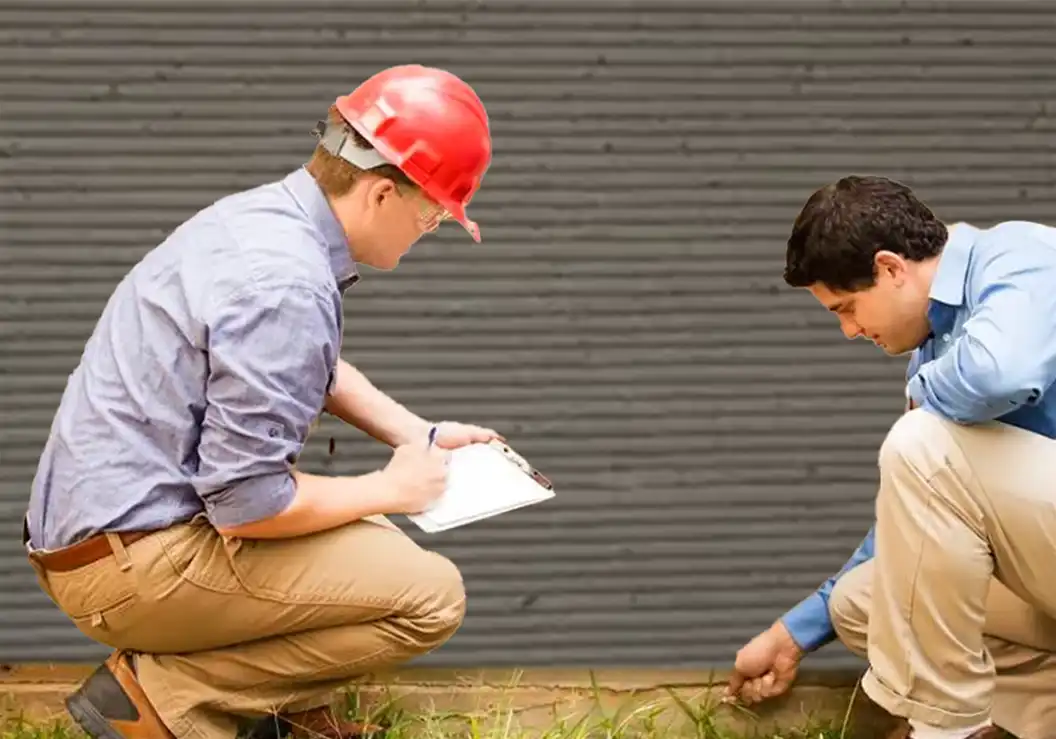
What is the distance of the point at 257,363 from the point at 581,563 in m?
1.38

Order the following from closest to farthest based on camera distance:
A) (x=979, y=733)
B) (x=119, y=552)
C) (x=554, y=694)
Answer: (x=119, y=552), (x=979, y=733), (x=554, y=694)

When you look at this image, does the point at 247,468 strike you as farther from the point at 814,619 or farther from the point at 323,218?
the point at 814,619

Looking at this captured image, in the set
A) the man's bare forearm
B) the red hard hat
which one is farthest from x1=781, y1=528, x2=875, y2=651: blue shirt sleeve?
the red hard hat

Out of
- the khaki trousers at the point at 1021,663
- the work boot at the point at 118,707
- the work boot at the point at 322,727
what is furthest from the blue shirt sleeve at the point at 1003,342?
the work boot at the point at 118,707

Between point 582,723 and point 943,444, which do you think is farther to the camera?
point 582,723

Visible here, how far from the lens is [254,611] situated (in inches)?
79.3

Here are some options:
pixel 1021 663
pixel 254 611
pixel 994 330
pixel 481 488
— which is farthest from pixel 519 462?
pixel 1021 663

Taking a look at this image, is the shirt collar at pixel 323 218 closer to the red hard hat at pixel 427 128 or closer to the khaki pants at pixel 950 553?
the red hard hat at pixel 427 128

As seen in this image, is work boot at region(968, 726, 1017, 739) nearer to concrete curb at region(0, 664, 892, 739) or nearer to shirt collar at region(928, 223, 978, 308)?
concrete curb at region(0, 664, 892, 739)

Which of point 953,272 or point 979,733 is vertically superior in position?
point 953,272

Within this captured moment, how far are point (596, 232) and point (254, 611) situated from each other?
1332mm

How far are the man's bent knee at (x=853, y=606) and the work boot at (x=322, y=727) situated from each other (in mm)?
915

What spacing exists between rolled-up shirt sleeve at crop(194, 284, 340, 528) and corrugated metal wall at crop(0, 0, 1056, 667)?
3.50ft

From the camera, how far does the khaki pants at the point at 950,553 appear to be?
1.95 meters
